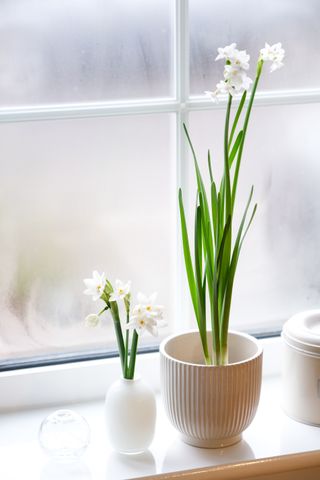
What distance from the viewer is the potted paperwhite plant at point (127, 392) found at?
48.0 inches

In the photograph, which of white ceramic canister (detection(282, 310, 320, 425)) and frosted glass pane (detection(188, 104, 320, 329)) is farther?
frosted glass pane (detection(188, 104, 320, 329))

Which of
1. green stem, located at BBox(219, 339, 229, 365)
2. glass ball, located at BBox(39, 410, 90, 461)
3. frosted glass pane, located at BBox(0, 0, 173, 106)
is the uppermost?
frosted glass pane, located at BBox(0, 0, 173, 106)

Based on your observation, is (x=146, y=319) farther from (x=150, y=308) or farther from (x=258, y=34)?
(x=258, y=34)

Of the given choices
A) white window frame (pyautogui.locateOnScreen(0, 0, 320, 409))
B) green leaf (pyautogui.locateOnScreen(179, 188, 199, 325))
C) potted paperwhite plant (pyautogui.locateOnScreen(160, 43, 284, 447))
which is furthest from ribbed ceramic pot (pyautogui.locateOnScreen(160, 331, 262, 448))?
white window frame (pyautogui.locateOnScreen(0, 0, 320, 409))

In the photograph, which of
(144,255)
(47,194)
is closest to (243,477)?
(144,255)

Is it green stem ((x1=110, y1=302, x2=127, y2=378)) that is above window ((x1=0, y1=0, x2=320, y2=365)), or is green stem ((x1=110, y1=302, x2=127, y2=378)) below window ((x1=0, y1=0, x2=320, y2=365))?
below

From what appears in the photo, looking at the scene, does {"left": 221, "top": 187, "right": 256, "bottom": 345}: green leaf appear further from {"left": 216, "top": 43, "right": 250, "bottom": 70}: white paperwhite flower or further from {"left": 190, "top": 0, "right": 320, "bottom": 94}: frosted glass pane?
{"left": 190, "top": 0, "right": 320, "bottom": 94}: frosted glass pane

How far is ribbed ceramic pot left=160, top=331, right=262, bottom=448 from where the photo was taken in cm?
121

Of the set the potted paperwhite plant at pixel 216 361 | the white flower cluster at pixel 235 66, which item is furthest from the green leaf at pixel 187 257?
the white flower cluster at pixel 235 66

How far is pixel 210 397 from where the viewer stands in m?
1.21

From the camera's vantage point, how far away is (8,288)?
4.54 feet

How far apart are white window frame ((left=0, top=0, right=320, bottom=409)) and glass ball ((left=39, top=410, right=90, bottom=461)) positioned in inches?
6.6

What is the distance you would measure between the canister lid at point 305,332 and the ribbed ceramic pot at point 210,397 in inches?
2.8

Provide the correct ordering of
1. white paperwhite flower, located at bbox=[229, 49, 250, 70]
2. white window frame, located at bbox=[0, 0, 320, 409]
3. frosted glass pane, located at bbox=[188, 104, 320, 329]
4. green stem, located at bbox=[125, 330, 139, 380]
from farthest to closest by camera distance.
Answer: frosted glass pane, located at bbox=[188, 104, 320, 329] → white window frame, located at bbox=[0, 0, 320, 409] → green stem, located at bbox=[125, 330, 139, 380] → white paperwhite flower, located at bbox=[229, 49, 250, 70]
